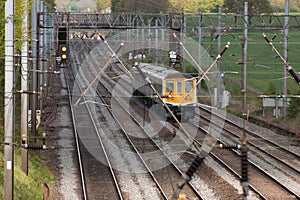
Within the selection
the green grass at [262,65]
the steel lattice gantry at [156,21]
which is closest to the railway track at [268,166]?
the steel lattice gantry at [156,21]

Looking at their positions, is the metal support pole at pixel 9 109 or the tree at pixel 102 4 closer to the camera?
the metal support pole at pixel 9 109

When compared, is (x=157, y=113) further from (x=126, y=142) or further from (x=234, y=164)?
(x=234, y=164)

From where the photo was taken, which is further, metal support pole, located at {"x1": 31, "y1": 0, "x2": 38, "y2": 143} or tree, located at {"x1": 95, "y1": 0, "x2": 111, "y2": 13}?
tree, located at {"x1": 95, "y1": 0, "x2": 111, "y2": 13}

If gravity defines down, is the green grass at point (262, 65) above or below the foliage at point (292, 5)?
below

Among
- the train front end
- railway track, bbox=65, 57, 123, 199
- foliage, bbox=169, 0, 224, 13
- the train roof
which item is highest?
foliage, bbox=169, 0, 224, 13

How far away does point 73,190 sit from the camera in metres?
19.8

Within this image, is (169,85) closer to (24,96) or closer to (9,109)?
(24,96)

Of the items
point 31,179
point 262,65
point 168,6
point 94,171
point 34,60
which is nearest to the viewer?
point 31,179

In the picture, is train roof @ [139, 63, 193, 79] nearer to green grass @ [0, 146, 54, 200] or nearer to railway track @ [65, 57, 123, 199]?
railway track @ [65, 57, 123, 199]

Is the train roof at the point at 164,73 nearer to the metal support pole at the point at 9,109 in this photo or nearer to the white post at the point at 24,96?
the white post at the point at 24,96

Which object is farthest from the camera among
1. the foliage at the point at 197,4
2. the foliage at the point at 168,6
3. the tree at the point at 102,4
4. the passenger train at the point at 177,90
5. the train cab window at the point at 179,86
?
the tree at the point at 102,4

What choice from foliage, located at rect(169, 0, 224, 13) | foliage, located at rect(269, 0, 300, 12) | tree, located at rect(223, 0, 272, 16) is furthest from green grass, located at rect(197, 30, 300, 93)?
foliage, located at rect(269, 0, 300, 12)

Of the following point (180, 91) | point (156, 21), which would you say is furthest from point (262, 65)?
point (180, 91)

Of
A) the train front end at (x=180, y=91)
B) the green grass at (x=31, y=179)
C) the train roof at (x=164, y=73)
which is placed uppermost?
the train roof at (x=164, y=73)
